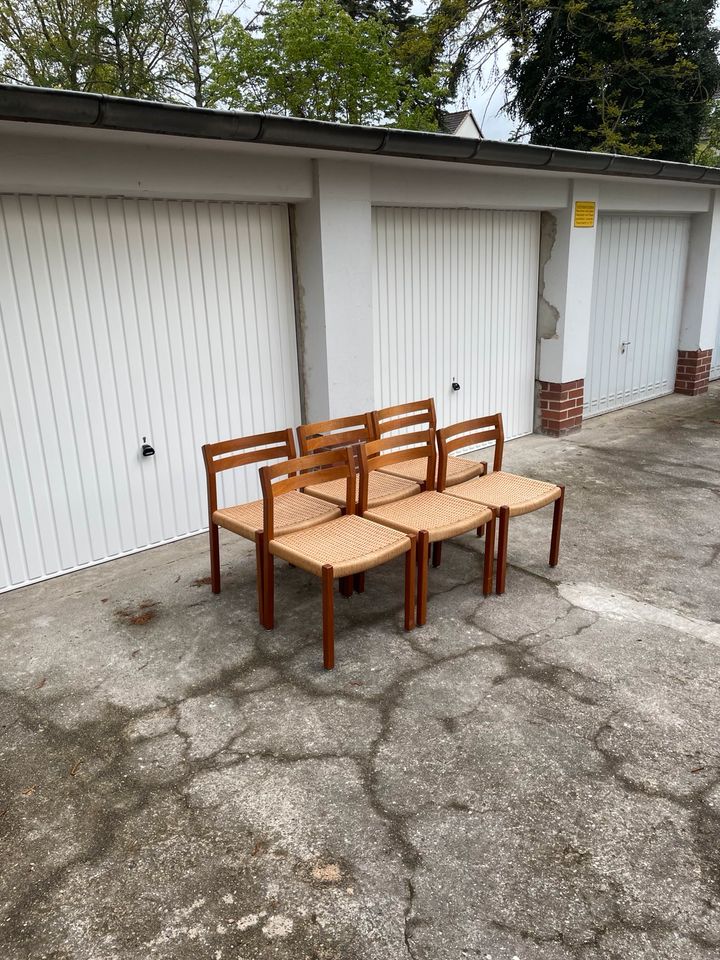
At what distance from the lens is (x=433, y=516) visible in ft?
12.3

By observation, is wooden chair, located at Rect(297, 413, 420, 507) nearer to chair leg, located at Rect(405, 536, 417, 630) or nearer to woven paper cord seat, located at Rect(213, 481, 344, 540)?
woven paper cord seat, located at Rect(213, 481, 344, 540)

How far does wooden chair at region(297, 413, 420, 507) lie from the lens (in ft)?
13.2

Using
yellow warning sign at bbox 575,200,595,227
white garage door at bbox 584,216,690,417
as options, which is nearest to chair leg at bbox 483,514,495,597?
yellow warning sign at bbox 575,200,595,227

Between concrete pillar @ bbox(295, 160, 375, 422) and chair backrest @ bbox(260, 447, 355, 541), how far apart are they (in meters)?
1.49

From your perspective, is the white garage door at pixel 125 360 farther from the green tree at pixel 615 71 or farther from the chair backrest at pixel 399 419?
the green tree at pixel 615 71

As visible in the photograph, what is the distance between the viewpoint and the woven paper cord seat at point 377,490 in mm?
3990

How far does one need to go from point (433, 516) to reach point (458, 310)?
313cm

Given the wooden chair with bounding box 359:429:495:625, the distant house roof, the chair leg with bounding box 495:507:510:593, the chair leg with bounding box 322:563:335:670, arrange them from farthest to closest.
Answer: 1. the distant house roof
2. the chair leg with bounding box 495:507:510:593
3. the wooden chair with bounding box 359:429:495:625
4. the chair leg with bounding box 322:563:335:670

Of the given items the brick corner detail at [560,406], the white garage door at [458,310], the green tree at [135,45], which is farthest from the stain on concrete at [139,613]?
the green tree at [135,45]

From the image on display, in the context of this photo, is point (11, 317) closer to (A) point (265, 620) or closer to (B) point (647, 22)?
(A) point (265, 620)

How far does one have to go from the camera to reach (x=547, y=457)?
6.60m

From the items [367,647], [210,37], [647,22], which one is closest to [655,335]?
[367,647]

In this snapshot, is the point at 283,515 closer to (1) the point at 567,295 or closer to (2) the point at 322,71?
(1) the point at 567,295

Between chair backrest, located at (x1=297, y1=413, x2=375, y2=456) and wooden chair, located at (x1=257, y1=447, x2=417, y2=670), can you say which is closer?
wooden chair, located at (x1=257, y1=447, x2=417, y2=670)
